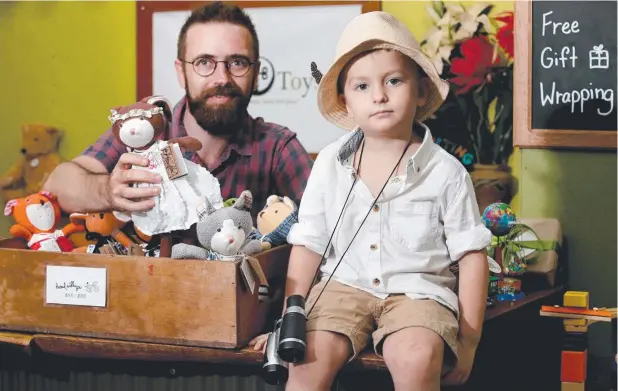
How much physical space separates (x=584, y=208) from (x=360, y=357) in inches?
47.8

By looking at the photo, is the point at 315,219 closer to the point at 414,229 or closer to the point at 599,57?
the point at 414,229

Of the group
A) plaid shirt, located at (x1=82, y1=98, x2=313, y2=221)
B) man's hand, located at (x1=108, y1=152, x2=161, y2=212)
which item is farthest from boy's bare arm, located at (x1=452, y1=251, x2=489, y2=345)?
plaid shirt, located at (x1=82, y1=98, x2=313, y2=221)

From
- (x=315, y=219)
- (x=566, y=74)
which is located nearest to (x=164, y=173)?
(x=315, y=219)

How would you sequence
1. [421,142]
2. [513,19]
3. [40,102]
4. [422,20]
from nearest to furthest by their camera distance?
[421,142], [513,19], [422,20], [40,102]

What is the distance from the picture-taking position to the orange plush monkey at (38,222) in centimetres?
193

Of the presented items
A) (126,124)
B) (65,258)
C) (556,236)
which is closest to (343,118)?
(126,124)

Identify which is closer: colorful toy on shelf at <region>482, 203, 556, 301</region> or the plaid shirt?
colorful toy on shelf at <region>482, 203, 556, 301</region>

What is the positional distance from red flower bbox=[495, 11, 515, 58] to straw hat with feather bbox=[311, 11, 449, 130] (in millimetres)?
Answer: 983

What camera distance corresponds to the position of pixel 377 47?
1.58 meters

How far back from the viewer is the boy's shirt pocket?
1594 mm

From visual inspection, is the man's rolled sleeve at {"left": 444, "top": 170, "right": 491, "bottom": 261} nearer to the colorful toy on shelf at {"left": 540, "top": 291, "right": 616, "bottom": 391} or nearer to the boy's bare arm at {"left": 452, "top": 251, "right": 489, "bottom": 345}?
the boy's bare arm at {"left": 452, "top": 251, "right": 489, "bottom": 345}

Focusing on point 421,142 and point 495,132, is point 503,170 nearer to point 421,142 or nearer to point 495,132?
point 495,132

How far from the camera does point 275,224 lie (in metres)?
1.88

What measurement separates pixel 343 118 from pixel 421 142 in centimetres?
17
